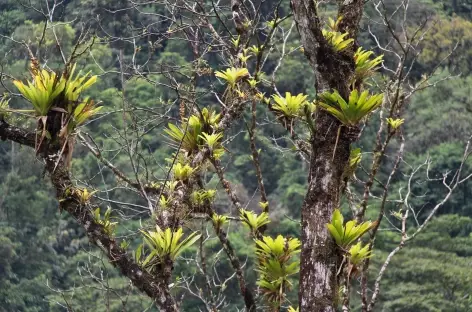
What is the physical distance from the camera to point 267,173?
61.4 feet

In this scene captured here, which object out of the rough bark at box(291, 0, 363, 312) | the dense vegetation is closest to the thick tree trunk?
the rough bark at box(291, 0, 363, 312)

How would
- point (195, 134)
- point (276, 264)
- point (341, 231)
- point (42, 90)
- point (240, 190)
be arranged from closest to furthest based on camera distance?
point (341, 231), point (42, 90), point (276, 264), point (195, 134), point (240, 190)

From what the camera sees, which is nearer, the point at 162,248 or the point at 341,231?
the point at 341,231

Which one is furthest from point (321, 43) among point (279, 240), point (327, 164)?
point (279, 240)

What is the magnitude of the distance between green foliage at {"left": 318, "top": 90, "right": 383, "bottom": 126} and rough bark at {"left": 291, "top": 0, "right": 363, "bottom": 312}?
5cm

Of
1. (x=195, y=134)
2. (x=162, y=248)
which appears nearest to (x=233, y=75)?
(x=195, y=134)

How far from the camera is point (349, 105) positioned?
5.98 ft

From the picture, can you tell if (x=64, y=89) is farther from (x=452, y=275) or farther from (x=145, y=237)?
(x=452, y=275)

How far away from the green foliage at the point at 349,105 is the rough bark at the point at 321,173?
5 cm

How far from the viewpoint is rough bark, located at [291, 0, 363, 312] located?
178 cm

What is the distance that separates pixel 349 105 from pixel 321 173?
0.17 metres

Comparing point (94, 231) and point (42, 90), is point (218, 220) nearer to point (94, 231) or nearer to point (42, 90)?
point (94, 231)

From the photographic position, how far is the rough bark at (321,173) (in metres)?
1.78

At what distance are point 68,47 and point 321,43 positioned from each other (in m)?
14.6
